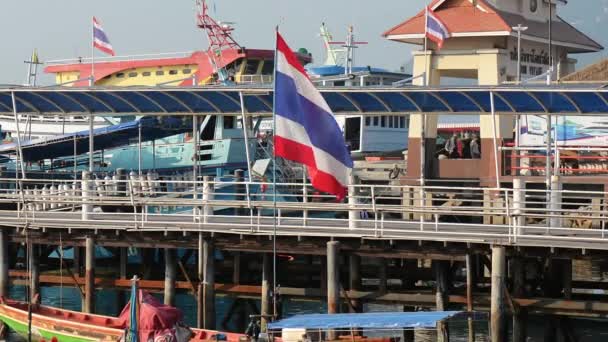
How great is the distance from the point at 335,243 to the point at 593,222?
9.42 m

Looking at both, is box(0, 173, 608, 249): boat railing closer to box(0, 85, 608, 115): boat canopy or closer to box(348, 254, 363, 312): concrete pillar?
box(348, 254, 363, 312): concrete pillar

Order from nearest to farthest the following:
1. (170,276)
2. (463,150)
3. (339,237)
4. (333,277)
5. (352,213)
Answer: (333,277)
(339,237)
(352,213)
(170,276)
(463,150)

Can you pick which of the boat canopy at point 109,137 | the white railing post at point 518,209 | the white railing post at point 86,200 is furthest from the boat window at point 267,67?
the white railing post at point 518,209

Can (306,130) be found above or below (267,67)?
below

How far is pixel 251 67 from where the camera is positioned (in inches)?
2443

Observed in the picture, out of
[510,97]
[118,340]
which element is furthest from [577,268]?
[118,340]

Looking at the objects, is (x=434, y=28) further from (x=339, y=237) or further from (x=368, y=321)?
(x=368, y=321)

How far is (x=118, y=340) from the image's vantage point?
88.4 ft

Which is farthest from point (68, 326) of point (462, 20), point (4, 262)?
point (462, 20)

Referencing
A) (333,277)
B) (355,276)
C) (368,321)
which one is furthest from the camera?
(355,276)

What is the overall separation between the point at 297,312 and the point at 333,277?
1388 centimetres

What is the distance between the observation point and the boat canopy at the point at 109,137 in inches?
1983

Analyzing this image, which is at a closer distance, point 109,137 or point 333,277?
point 333,277

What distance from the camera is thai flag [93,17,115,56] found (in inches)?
1816
